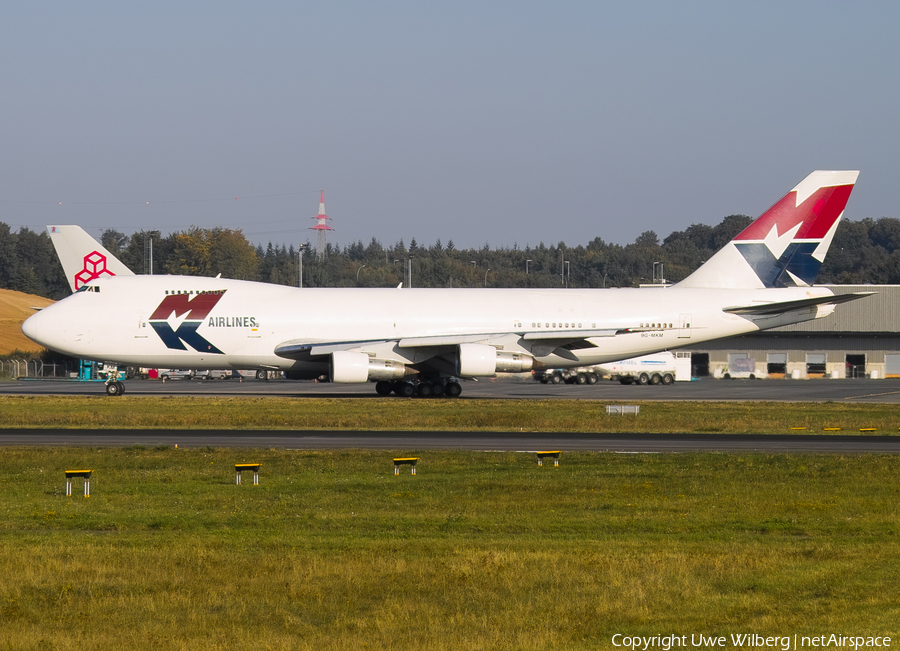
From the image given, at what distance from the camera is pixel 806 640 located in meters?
9.18

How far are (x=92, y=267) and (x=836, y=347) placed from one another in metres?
61.0

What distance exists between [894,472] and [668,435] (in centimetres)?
912

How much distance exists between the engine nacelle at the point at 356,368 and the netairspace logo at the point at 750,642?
1339 inches

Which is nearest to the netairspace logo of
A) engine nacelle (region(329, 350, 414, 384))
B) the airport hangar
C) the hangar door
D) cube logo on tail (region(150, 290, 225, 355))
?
engine nacelle (region(329, 350, 414, 384))

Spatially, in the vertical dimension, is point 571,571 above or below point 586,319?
below

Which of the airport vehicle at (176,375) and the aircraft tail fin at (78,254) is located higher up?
the aircraft tail fin at (78,254)

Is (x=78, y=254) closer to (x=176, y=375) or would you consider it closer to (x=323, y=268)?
(x=176, y=375)

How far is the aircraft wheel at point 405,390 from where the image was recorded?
47312 mm

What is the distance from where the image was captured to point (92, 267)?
6844 cm

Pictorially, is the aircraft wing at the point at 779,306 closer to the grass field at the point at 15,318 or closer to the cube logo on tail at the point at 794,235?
the cube logo on tail at the point at 794,235

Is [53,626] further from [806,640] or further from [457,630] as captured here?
[806,640]

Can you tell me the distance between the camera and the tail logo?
68.2m

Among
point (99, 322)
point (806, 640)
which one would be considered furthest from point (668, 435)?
point (99, 322)

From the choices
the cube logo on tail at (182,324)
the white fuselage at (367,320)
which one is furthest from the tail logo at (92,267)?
the cube logo on tail at (182,324)
